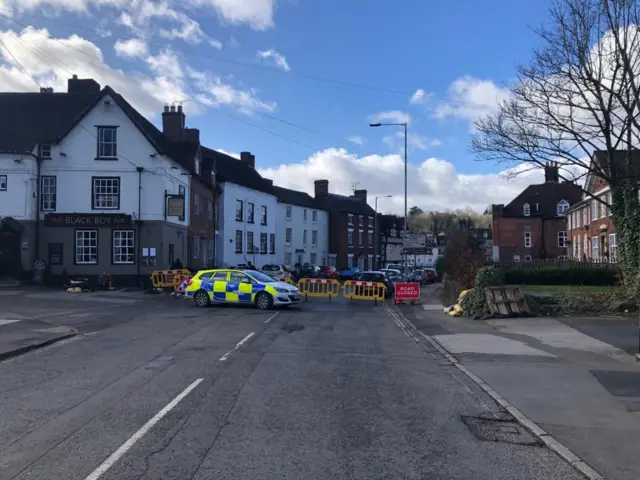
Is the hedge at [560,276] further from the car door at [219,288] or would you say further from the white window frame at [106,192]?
the white window frame at [106,192]

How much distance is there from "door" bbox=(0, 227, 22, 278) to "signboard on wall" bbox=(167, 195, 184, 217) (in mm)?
7925

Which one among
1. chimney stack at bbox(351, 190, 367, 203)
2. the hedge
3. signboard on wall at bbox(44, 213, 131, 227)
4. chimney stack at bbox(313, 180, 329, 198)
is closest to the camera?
the hedge

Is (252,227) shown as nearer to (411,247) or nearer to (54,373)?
(411,247)

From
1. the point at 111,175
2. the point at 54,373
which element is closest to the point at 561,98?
the point at 54,373

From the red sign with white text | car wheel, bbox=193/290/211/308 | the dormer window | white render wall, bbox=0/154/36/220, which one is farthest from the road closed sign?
→ the dormer window

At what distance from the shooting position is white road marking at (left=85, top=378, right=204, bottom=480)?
17.3 ft

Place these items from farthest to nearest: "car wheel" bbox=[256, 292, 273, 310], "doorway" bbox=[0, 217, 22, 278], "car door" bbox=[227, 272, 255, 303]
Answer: "doorway" bbox=[0, 217, 22, 278]
"car door" bbox=[227, 272, 255, 303]
"car wheel" bbox=[256, 292, 273, 310]

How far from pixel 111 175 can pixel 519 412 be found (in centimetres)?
2967

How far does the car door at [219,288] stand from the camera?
935 inches

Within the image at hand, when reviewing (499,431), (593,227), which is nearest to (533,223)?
(593,227)

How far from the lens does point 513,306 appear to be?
63.9 feet

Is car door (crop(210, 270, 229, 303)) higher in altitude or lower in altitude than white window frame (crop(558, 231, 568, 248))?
lower

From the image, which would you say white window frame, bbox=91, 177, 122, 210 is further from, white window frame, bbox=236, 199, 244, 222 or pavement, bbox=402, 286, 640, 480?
pavement, bbox=402, 286, 640, 480

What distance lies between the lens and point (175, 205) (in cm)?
3306
